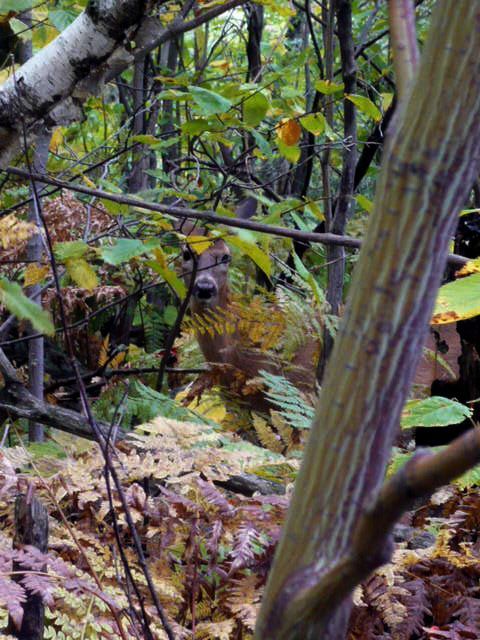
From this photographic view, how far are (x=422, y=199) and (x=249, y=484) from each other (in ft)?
6.23

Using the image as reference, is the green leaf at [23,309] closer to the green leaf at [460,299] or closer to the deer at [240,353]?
the green leaf at [460,299]

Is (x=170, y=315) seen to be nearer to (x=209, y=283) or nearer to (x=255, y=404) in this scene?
(x=209, y=283)

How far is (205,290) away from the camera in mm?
5680

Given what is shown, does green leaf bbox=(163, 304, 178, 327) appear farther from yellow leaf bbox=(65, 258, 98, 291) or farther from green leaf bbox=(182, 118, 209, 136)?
yellow leaf bbox=(65, 258, 98, 291)

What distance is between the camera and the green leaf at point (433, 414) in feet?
5.34

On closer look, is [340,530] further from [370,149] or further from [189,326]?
[370,149]

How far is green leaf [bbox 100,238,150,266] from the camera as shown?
1.71m

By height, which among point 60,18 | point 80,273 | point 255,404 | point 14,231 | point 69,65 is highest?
point 60,18

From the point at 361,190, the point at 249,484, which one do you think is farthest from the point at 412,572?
the point at 361,190

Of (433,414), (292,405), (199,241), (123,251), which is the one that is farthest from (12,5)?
(292,405)

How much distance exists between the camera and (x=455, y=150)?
1.95 feet

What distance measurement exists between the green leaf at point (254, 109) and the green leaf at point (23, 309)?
195 centimetres

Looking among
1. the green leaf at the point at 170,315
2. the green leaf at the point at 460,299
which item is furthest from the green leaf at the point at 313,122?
the green leaf at the point at 170,315

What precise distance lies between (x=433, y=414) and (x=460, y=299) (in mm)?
537
